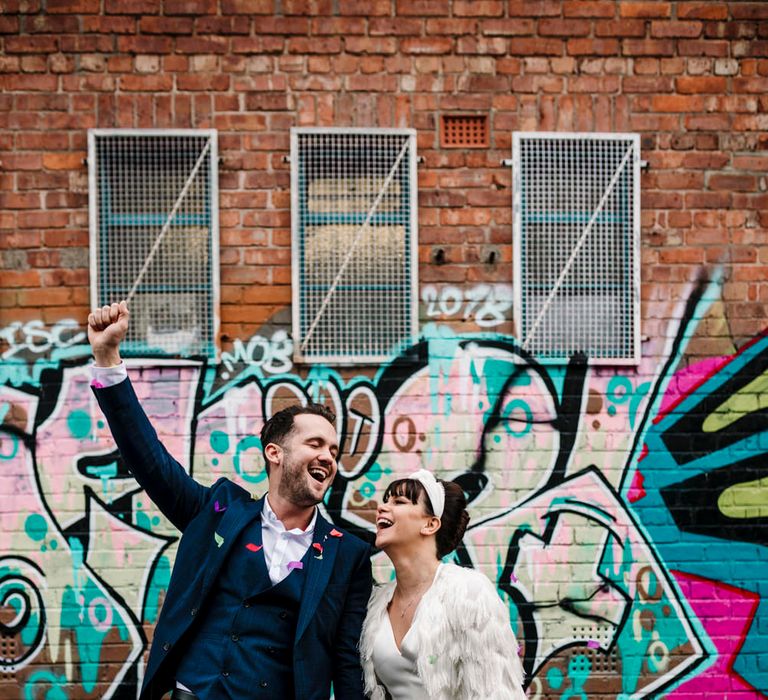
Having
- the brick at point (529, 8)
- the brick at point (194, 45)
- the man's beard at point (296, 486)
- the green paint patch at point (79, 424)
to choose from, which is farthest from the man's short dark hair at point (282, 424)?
the brick at point (529, 8)

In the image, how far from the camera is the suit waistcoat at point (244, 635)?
340 cm

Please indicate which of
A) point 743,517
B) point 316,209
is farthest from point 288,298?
point 743,517

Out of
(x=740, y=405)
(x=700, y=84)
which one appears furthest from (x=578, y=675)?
(x=700, y=84)

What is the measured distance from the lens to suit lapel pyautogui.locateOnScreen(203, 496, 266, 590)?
11.5 ft

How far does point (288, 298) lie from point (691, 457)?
2364mm

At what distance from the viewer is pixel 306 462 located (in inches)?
143

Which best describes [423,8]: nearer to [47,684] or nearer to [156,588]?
[156,588]

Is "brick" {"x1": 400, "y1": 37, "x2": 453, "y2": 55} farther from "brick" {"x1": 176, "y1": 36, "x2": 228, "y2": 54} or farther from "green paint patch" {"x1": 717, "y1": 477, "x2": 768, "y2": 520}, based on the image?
"green paint patch" {"x1": 717, "y1": 477, "x2": 768, "y2": 520}

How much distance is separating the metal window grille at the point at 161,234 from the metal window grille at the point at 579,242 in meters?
1.69

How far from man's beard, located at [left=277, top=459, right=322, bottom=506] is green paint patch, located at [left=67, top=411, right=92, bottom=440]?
208 centimetres

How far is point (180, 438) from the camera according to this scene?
537 centimetres

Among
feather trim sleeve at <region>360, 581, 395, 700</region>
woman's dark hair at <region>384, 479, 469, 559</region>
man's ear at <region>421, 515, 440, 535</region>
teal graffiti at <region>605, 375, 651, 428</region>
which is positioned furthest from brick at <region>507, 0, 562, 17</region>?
feather trim sleeve at <region>360, 581, 395, 700</region>

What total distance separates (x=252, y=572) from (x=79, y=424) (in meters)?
2.22

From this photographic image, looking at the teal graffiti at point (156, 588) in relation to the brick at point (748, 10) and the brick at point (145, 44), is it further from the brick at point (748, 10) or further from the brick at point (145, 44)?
the brick at point (748, 10)
